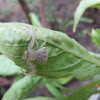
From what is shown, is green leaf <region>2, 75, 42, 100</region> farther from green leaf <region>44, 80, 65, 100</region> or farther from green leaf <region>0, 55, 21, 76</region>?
green leaf <region>44, 80, 65, 100</region>

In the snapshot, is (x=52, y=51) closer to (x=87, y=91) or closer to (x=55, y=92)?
(x=87, y=91)

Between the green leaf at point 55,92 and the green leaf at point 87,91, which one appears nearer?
the green leaf at point 87,91

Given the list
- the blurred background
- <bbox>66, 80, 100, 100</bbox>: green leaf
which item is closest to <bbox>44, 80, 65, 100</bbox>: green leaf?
<bbox>66, 80, 100, 100</bbox>: green leaf

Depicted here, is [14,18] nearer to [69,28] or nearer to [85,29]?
[69,28]

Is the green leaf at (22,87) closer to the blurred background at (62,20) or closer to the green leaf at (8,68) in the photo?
the green leaf at (8,68)

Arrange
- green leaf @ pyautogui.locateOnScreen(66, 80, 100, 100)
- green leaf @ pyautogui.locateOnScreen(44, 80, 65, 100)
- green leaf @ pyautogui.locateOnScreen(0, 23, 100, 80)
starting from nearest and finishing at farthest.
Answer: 1. green leaf @ pyautogui.locateOnScreen(0, 23, 100, 80)
2. green leaf @ pyautogui.locateOnScreen(66, 80, 100, 100)
3. green leaf @ pyautogui.locateOnScreen(44, 80, 65, 100)

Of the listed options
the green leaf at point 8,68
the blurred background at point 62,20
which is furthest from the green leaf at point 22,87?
the blurred background at point 62,20

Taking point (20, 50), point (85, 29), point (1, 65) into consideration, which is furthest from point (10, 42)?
point (85, 29)

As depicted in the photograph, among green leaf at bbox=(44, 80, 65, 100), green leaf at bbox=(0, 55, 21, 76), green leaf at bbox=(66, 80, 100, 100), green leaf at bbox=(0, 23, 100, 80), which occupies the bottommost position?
green leaf at bbox=(44, 80, 65, 100)
